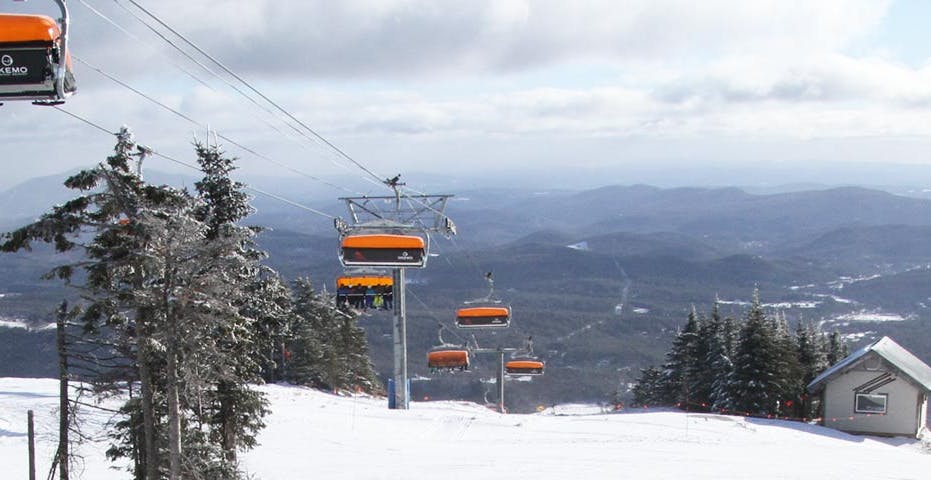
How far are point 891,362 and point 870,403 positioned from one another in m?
2.29

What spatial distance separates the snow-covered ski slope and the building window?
1.82m

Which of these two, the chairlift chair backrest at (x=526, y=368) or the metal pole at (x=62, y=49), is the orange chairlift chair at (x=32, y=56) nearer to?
the metal pole at (x=62, y=49)

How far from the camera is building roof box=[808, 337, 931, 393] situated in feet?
108

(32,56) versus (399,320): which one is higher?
(32,56)

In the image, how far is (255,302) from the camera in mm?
19703

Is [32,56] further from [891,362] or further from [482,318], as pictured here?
[891,362]

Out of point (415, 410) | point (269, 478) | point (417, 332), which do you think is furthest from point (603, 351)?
point (269, 478)

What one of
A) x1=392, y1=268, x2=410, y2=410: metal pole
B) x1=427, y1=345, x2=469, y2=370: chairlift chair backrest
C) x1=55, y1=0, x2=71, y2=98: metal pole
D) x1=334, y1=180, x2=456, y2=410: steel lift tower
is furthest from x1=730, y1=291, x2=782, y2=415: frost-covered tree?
x1=55, y1=0, x2=71, y2=98: metal pole

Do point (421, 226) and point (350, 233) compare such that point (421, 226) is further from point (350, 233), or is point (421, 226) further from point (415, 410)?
point (415, 410)

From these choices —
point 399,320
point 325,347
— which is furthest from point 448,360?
point 399,320

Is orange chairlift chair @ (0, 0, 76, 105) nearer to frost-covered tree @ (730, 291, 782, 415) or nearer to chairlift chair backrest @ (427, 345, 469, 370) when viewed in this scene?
chairlift chair backrest @ (427, 345, 469, 370)

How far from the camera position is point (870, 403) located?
34062 millimetres

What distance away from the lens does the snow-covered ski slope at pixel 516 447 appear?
20406 millimetres

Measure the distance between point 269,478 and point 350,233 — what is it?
24.7ft
